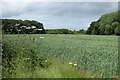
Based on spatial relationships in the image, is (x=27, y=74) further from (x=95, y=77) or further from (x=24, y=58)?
(x=95, y=77)

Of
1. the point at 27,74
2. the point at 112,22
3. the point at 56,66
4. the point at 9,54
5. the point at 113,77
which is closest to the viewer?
the point at 113,77

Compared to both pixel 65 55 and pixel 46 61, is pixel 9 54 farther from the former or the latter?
pixel 65 55

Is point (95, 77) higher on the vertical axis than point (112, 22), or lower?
lower

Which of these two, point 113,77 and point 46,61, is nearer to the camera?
point 113,77

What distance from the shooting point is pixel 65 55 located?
449 cm

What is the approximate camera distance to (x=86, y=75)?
351 cm

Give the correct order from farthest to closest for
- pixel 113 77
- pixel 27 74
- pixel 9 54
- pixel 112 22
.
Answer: pixel 112 22 → pixel 9 54 → pixel 27 74 → pixel 113 77

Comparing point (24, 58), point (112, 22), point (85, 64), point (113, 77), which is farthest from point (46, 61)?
point (112, 22)

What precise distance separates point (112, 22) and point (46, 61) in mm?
12316

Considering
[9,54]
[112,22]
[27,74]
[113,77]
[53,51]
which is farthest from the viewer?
[112,22]

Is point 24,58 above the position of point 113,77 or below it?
above

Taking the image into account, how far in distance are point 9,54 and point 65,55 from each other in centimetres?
185

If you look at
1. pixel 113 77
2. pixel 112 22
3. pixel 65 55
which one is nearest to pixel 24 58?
pixel 65 55

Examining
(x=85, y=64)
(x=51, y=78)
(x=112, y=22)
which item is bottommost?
(x=51, y=78)
